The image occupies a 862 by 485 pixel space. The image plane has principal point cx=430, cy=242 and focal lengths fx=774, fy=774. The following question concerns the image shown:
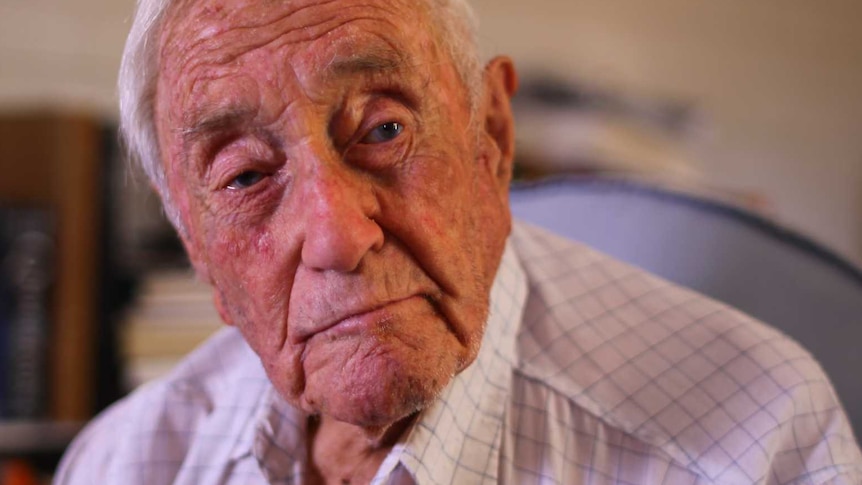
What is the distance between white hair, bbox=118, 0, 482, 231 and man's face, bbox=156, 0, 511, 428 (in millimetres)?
19

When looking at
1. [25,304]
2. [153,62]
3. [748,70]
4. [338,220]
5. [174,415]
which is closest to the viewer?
[338,220]

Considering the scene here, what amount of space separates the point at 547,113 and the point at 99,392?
4.27 ft

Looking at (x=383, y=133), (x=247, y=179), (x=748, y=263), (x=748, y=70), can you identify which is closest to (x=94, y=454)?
(x=247, y=179)

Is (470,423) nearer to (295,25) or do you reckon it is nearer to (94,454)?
(295,25)

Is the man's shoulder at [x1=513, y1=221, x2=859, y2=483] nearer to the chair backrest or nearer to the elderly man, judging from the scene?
the elderly man

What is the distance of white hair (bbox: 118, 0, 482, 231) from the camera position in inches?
25.7

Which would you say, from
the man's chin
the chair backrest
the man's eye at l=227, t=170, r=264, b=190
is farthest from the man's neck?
the chair backrest

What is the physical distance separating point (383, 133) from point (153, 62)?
0.22m

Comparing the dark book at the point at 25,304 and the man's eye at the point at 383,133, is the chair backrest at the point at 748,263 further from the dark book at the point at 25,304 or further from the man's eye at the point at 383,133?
the dark book at the point at 25,304

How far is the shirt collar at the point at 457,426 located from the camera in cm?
67

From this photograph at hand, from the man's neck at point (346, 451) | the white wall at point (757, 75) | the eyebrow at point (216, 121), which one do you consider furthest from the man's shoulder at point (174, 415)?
the white wall at point (757, 75)

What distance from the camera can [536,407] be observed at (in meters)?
0.71

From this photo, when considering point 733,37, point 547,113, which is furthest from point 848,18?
point 547,113

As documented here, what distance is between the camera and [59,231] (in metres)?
1.72
